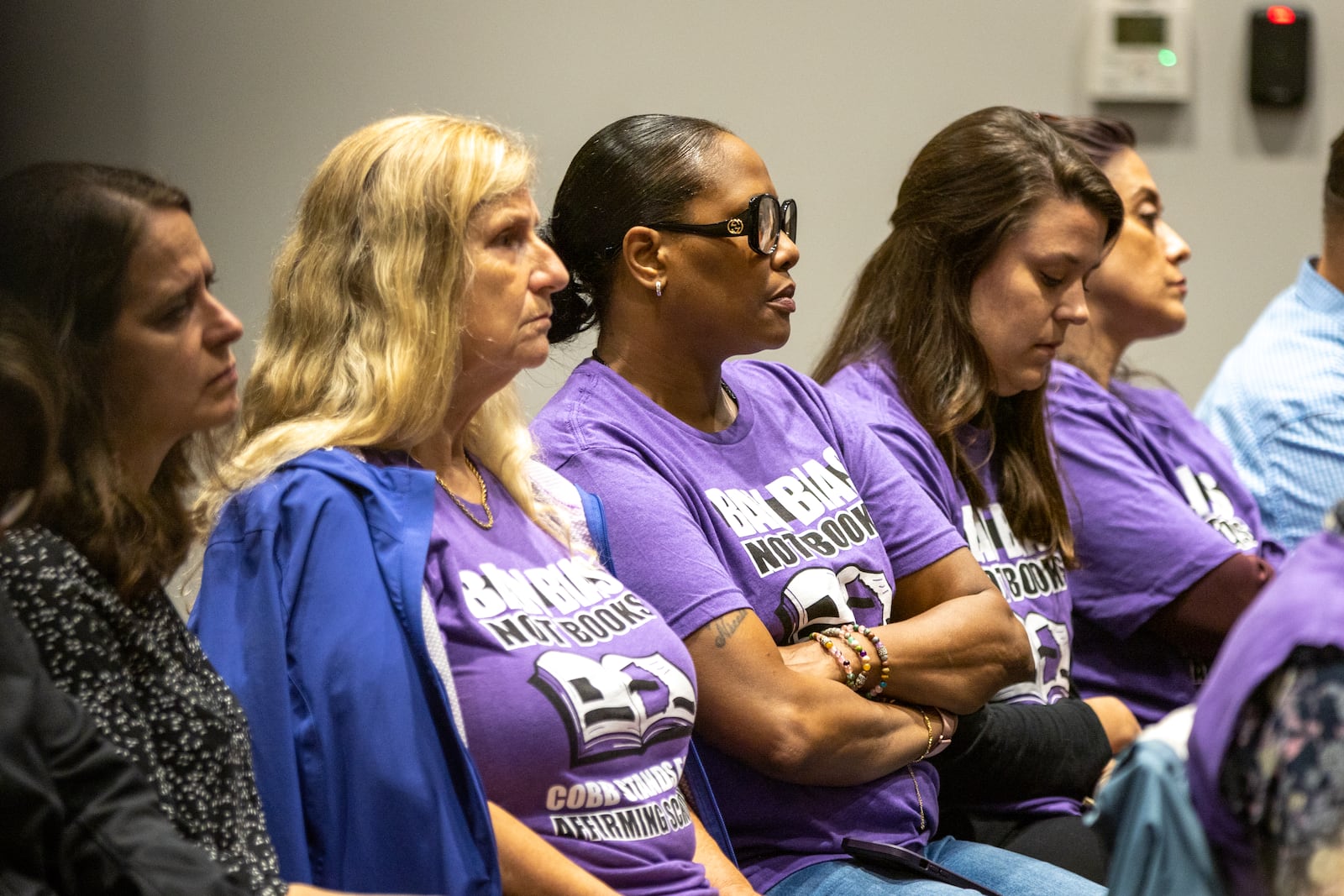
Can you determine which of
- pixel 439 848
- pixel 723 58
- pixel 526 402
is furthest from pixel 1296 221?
pixel 439 848

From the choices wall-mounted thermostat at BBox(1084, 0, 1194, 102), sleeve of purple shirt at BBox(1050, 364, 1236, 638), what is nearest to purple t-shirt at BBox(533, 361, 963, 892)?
sleeve of purple shirt at BBox(1050, 364, 1236, 638)

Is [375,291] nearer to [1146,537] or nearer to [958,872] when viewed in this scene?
[958,872]

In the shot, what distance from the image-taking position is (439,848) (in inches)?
51.4

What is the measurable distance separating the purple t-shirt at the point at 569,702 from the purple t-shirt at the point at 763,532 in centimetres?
12

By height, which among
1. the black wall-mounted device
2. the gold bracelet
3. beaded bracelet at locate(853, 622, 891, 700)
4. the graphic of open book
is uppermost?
the black wall-mounted device

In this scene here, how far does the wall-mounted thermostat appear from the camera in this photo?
306 centimetres

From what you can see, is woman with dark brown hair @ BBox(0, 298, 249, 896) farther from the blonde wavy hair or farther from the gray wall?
the gray wall

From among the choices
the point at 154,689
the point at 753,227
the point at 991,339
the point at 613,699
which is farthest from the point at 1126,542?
the point at 154,689

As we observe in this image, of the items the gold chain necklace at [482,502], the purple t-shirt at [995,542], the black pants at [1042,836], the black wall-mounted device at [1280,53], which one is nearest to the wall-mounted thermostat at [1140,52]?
the black wall-mounted device at [1280,53]

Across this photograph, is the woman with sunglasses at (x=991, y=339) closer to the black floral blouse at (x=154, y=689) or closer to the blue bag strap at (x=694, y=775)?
the blue bag strap at (x=694, y=775)

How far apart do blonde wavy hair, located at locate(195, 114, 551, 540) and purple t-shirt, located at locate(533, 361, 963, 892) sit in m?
0.29

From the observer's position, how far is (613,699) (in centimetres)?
145

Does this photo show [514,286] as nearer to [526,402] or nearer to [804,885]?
[804,885]

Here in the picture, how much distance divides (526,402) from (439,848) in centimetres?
154
